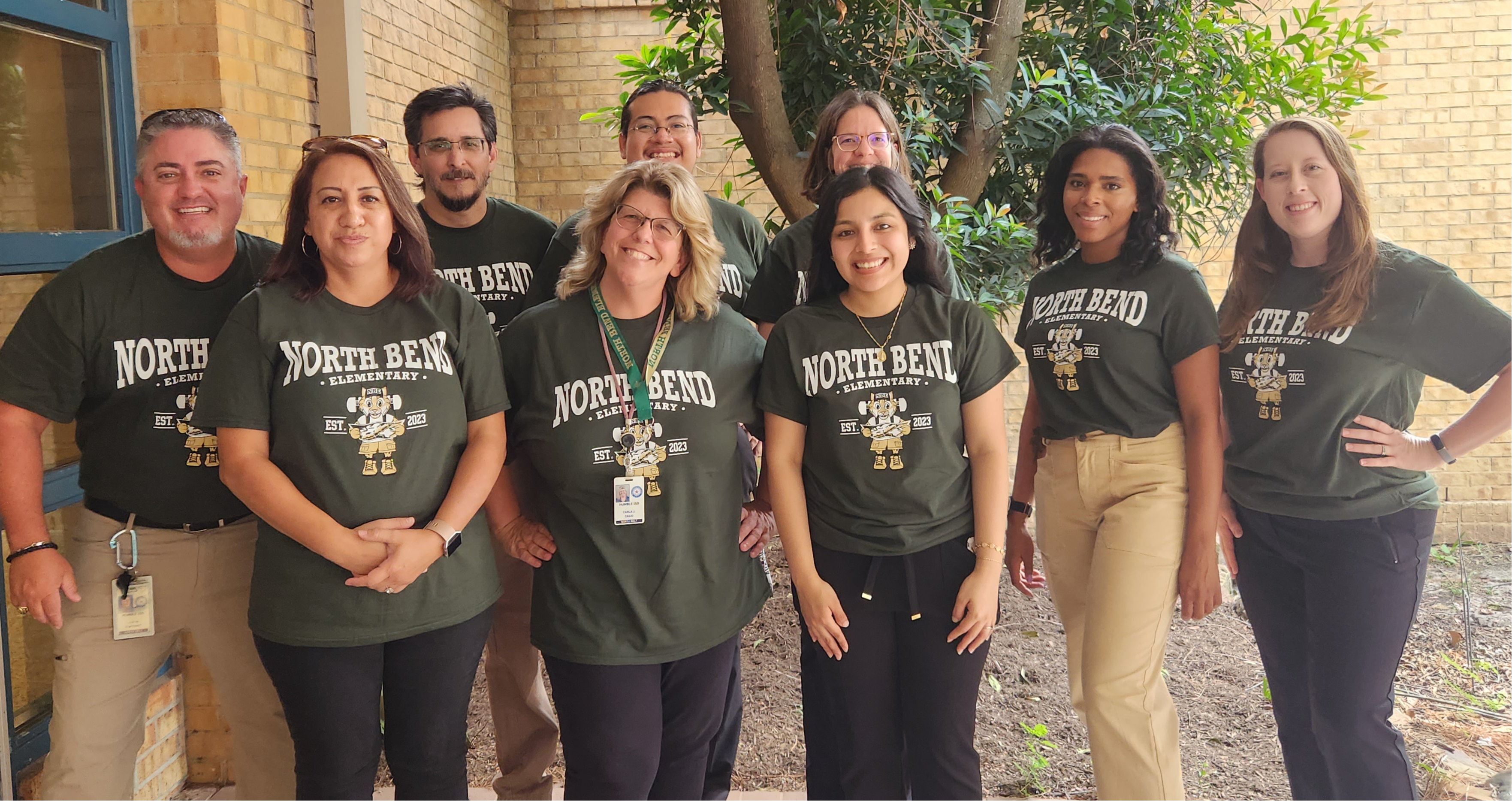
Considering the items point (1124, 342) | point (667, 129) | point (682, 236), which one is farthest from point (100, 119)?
point (1124, 342)

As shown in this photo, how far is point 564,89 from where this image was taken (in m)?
7.64

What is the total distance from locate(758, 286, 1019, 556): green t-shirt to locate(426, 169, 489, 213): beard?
1082 mm

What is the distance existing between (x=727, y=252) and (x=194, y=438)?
142cm

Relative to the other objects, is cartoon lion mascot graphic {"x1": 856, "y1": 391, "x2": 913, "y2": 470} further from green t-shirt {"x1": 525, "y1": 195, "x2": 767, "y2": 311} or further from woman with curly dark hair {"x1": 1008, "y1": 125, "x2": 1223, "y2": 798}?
green t-shirt {"x1": 525, "y1": 195, "x2": 767, "y2": 311}

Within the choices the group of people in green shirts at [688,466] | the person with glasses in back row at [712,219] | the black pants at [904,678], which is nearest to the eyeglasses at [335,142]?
the group of people in green shirts at [688,466]

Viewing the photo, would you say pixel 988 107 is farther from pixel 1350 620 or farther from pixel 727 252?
pixel 1350 620

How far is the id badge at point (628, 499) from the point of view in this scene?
1.96 m

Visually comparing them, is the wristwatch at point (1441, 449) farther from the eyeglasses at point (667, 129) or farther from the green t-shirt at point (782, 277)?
the eyeglasses at point (667, 129)

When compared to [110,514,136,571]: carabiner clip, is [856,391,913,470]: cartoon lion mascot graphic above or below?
above

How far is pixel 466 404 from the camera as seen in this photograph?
6.61 feet

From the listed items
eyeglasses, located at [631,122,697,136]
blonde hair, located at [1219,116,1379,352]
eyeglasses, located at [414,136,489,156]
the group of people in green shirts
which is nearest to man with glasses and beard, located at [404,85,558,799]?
eyeglasses, located at [414,136,489,156]

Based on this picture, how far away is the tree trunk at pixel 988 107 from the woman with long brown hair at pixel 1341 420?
2.10 m

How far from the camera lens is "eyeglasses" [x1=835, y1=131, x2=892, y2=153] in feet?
8.48

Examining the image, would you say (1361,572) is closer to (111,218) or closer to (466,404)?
(466,404)
